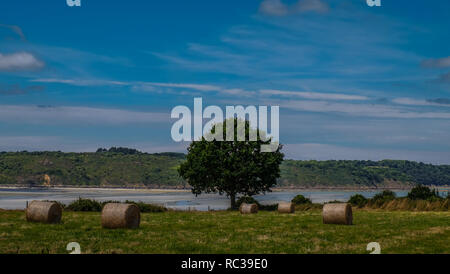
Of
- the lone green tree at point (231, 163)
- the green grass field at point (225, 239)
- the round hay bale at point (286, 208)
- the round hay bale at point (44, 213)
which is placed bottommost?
the round hay bale at point (286, 208)

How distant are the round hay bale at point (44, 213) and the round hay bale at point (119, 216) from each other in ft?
14.7

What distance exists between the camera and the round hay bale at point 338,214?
2858 cm

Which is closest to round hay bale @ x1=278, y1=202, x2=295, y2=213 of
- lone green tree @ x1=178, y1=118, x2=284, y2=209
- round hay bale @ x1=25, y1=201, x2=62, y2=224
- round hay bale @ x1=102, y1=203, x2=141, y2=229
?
lone green tree @ x1=178, y1=118, x2=284, y2=209

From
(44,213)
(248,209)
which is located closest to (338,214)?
(248,209)

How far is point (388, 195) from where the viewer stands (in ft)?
188

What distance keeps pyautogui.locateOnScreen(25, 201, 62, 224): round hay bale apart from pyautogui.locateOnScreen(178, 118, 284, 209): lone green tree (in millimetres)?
32152

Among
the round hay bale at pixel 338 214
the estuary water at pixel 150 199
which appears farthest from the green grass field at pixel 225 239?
the estuary water at pixel 150 199

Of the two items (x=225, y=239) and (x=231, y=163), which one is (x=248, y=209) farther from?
(x=225, y=239)

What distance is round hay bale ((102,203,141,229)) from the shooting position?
79.9 feet

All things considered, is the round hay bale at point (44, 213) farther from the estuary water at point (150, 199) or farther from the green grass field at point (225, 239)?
the estuary water at point (150, 199)

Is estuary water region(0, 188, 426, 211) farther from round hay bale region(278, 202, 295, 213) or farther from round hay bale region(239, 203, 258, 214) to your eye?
round hay bale region(278, 202, 295, 213)
